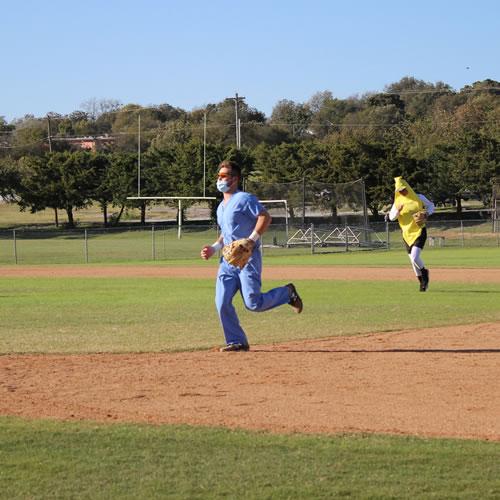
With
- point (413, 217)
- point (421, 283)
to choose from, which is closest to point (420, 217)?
point (413, 217)

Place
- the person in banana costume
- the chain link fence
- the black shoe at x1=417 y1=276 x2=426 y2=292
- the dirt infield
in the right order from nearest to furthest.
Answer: the dirt infield < the person in banana costume < the black shoe at x1=417 y1=276 x2=426 y2=292 < the chain link fence

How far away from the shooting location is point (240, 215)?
10898 millimetres

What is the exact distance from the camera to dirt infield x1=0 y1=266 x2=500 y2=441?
768cm

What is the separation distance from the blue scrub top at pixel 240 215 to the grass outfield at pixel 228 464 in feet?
12.5

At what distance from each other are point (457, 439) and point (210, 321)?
27.8 feet

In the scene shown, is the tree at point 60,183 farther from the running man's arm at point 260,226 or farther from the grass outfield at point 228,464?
the grass outfield at point 228,464

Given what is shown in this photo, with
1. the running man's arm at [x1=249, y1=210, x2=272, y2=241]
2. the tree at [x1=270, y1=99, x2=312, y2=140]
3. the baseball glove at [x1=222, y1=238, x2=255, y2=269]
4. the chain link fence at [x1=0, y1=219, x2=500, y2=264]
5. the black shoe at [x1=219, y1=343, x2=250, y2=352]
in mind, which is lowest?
the chain link fence at [x1=0, y1=219, x2=500, y2=264]

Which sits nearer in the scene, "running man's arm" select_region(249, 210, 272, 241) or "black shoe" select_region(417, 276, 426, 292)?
"running man's arm" select_region(249, 210, 272, 241)

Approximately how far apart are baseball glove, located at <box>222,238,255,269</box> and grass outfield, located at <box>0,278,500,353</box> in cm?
171

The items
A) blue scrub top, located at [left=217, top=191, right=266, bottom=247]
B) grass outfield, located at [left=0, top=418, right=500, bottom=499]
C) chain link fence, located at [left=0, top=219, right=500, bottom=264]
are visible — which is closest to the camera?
grass outfield, located at [left=0, top=418, right=500, bottom=499]

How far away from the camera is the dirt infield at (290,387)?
7.68 m

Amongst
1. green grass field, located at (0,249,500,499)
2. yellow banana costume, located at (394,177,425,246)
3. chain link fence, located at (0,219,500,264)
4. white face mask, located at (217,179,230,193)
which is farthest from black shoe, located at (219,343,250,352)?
chain link fence, located at (0,219,500,264)

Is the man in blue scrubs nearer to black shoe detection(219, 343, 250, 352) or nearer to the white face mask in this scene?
the white face mask

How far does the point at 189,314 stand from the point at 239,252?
20.1 feet
